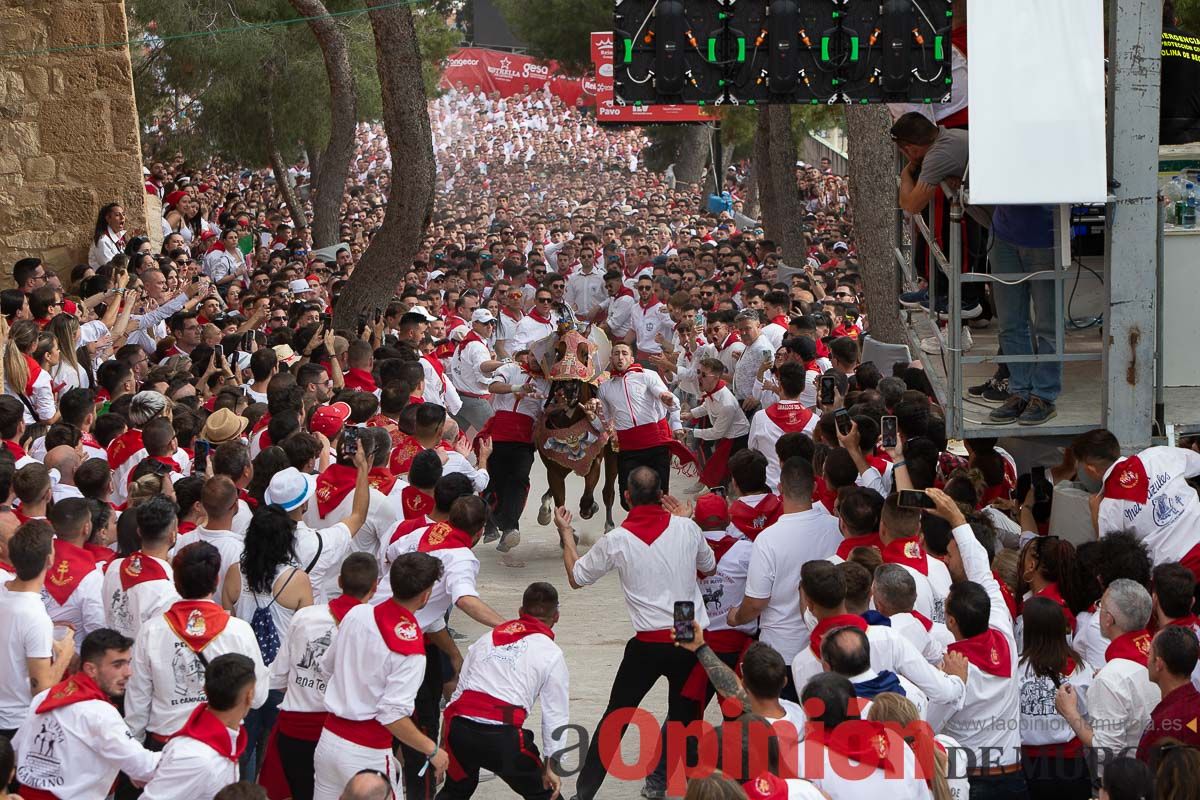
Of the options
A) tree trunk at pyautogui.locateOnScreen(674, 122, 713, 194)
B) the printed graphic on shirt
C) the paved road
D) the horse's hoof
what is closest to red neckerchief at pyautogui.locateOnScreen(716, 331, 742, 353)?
the paved road

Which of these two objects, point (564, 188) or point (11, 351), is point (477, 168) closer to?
point (564, 188)

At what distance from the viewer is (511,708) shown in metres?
5.98

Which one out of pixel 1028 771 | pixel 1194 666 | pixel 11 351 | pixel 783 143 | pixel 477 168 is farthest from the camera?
pixel 477 168

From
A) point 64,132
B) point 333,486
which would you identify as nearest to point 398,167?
point 64,132

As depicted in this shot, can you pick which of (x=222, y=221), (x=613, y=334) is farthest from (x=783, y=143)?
(x=222, y=221)

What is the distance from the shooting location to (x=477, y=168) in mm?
50156

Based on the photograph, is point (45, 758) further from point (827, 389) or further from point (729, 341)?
point (729, 341)

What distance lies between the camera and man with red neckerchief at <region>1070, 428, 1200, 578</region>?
661 centimetres

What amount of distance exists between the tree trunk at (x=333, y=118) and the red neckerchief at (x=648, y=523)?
11860mm

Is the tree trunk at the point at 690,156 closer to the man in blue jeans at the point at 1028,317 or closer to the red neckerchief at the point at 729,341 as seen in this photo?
the red neckerchief at the point at 729,341

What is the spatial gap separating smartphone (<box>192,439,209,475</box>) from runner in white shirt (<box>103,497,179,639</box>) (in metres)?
1.88

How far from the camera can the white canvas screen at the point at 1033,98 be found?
21.0ft

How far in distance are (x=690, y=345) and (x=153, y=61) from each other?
13769mm

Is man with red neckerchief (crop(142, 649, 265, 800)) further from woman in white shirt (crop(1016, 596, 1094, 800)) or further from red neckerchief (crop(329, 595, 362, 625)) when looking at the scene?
woman in white shirt (crop(1016, 596, 1094, 800))
